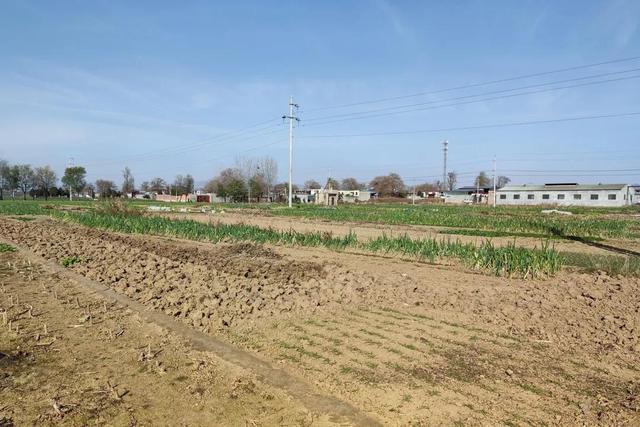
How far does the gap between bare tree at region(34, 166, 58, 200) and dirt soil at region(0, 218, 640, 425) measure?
111260 millimetres

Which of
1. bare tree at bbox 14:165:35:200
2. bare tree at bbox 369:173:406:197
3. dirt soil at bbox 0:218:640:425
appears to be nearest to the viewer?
dirt soil at bbox 0:218:640:425

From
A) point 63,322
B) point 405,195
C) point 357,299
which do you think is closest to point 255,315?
point 357,299

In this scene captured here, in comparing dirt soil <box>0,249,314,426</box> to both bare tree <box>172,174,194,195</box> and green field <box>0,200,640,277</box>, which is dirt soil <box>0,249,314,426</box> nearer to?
green field <box>0,200,640,277</box>

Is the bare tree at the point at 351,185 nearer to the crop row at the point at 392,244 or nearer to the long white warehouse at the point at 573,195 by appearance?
the long white warehouse at the point at 573,195

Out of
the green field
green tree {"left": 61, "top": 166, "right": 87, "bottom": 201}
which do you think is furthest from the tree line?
the green field

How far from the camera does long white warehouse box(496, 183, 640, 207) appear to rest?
2741 inches

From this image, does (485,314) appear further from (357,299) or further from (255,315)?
(255,315)

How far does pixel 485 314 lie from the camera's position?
673 centimetres

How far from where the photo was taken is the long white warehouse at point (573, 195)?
6962cm

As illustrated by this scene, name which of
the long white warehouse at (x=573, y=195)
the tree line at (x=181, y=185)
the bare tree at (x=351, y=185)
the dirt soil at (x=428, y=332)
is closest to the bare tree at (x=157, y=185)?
the tree line at (x=181, y=185)

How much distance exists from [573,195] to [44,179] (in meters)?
113

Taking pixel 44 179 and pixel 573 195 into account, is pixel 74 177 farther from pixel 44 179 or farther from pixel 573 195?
pixel 573 195

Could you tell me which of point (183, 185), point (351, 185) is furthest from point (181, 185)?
point (351, 185)

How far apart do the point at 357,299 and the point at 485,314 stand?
2088mm
